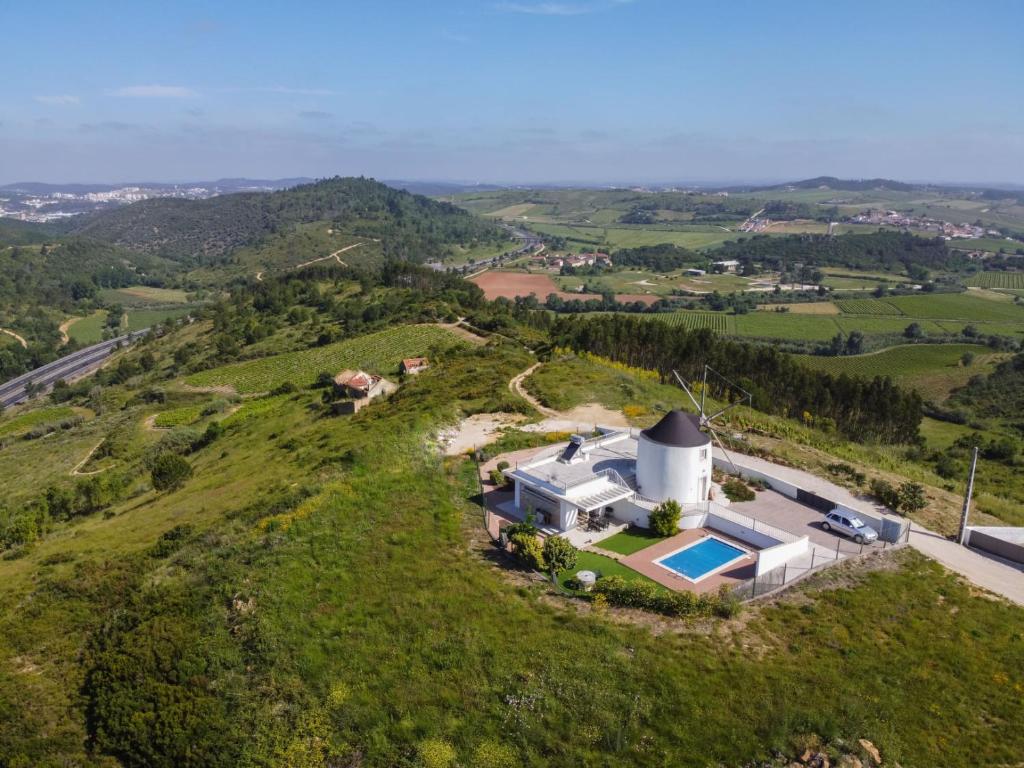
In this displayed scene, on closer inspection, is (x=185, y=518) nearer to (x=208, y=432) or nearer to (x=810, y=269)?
(x=208, y=432)

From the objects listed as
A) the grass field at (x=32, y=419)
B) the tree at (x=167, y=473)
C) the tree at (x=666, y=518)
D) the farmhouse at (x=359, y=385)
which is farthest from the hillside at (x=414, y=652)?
the grass field at (x=32, y=419)

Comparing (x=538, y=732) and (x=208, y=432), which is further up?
(x=538, y=732)

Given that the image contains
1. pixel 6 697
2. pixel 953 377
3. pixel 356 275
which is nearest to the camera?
pixel 6 697

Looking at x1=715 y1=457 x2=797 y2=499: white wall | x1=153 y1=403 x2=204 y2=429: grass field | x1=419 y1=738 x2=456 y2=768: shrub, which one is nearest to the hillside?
x1=419 y1=738 x2=456 y2=768: shrub

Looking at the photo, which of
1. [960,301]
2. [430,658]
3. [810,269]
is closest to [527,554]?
[430,658]

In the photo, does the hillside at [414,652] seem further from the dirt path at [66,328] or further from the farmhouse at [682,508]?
the dirt path at [66,328]

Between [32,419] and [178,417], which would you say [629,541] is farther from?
[32,419]
